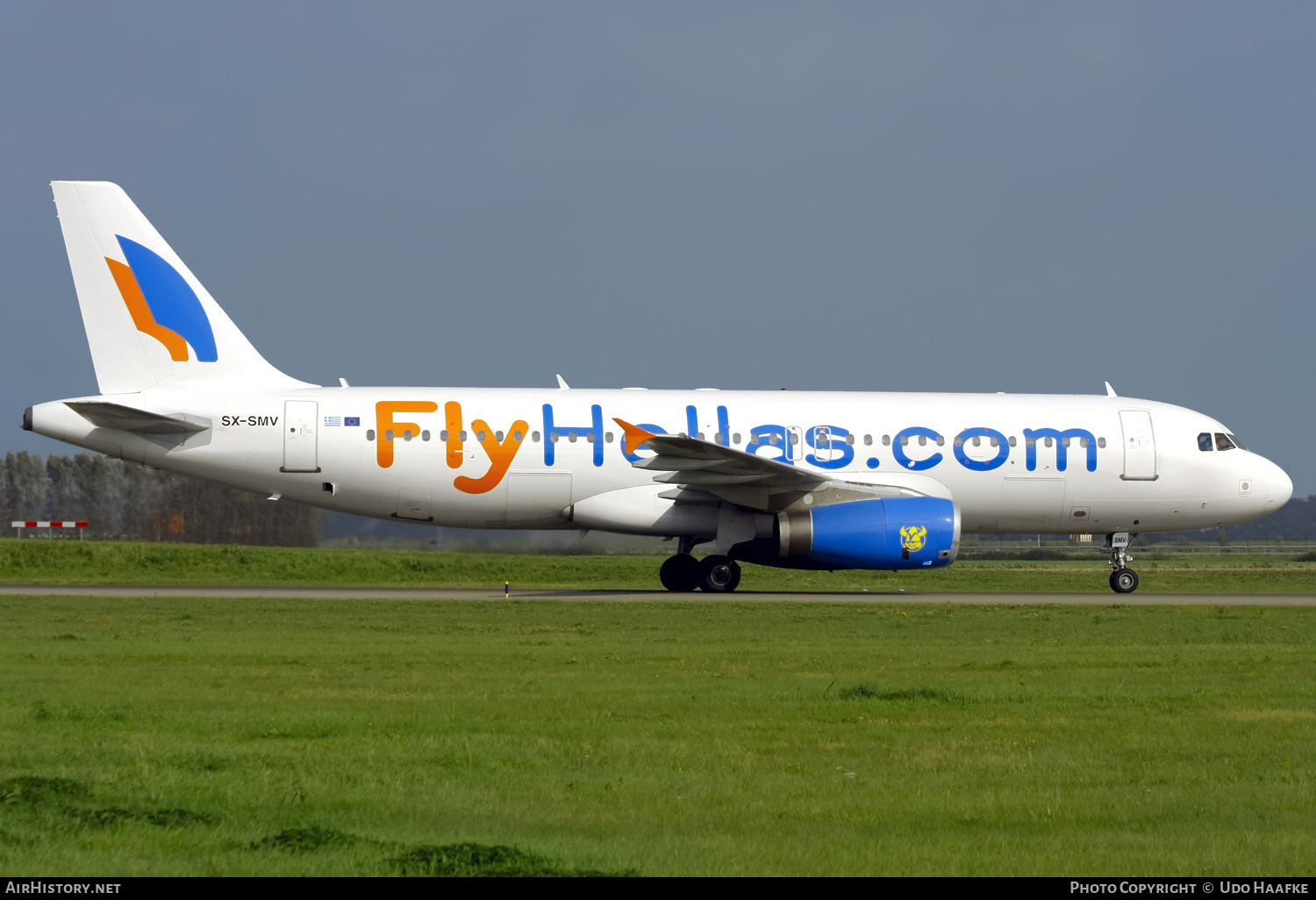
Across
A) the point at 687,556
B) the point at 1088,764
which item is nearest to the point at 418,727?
the point at 1088,764

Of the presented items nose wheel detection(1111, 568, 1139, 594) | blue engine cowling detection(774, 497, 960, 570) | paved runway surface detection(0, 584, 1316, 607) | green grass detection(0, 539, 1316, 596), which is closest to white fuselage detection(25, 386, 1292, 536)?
nose wheel detection(1111, 568, 1139, 594)

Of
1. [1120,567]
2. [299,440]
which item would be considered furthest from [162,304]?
[1120,567]

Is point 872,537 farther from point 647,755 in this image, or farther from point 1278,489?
point 647,755

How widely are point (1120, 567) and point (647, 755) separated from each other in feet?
69.9

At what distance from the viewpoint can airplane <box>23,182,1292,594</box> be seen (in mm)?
23016

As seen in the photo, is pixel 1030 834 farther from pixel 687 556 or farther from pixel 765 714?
pixel 687 556

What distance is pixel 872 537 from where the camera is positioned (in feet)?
74.4

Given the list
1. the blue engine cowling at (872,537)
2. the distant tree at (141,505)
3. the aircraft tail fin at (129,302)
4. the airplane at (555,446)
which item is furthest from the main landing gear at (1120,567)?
the distant tree at (141,505)

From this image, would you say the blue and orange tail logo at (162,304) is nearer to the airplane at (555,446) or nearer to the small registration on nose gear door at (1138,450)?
the airplane at (555,446)

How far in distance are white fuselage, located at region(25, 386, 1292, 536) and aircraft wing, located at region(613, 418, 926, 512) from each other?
494 millimetres

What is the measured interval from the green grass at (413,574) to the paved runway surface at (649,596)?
2659mm

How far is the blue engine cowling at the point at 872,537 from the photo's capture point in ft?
74.5

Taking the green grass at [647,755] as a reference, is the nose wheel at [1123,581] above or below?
above
